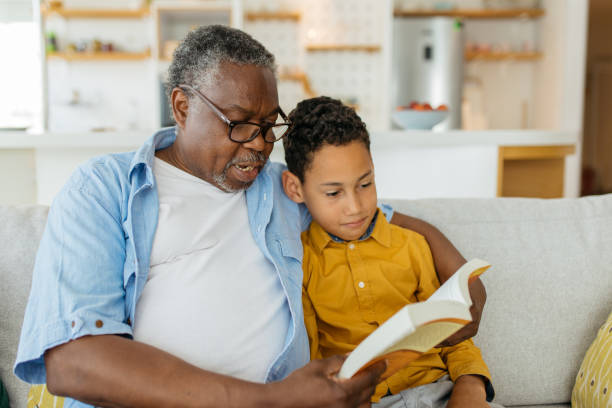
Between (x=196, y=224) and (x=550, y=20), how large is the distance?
5393 millimetres

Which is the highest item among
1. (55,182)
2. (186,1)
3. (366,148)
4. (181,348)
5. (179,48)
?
(186,1)

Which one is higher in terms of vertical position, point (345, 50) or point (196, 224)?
point (345, 50)

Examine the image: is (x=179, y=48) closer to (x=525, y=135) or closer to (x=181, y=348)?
(x=181, y=348)

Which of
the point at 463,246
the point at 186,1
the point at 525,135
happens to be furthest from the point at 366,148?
the point at 186,1

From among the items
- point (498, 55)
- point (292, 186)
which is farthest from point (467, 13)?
point (292, 186)

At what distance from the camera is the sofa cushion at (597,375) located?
119cm

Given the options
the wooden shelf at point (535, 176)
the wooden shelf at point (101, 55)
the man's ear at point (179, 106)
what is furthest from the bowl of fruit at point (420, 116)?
the wooden shelf at point (101, 55)

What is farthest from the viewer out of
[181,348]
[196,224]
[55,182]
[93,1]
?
[93,1]

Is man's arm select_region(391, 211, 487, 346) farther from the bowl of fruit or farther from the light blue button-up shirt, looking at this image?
the bowl of fruit

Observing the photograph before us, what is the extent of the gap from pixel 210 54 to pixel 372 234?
0.56 metres

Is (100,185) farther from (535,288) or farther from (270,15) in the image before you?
(270,15)

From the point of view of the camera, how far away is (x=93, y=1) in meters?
5.47

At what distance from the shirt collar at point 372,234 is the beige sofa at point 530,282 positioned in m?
0.22

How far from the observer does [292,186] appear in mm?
1358
